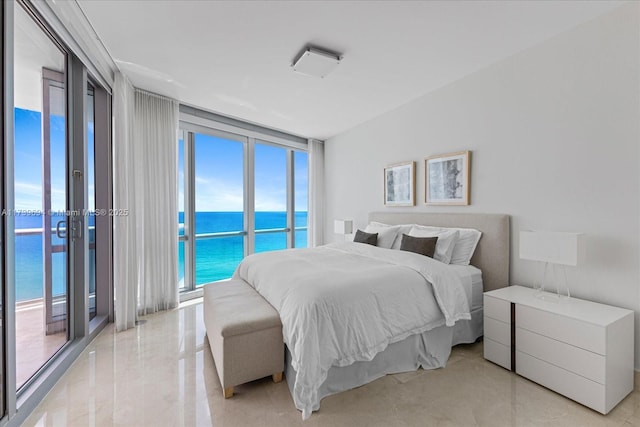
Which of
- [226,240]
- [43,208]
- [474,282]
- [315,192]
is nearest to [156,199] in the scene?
[43,208]

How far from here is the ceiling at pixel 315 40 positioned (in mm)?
1979

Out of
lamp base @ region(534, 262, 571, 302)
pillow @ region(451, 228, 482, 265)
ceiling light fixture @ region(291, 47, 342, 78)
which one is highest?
ceiling light fixture @ region(291, 47, 342, 78)

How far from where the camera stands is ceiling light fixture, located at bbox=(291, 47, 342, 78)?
247 cm

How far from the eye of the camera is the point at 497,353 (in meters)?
2.25

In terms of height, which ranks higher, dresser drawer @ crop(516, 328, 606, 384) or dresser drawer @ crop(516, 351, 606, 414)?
dresser drawer @ crop(516, 328, 606, 384)

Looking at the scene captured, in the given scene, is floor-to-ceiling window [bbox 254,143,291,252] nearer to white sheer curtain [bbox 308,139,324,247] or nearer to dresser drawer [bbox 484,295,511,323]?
white sheer curtain [bbox 308,139,324,247]

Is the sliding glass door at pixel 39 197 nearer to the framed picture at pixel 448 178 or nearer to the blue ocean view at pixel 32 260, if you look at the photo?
the blue ocean view at pixel 32 260

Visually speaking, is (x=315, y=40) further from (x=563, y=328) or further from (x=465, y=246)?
(x=563, y=328)

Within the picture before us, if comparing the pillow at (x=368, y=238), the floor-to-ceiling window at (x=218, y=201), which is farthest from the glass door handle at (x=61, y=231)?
the pillow at (x=368, y=238)

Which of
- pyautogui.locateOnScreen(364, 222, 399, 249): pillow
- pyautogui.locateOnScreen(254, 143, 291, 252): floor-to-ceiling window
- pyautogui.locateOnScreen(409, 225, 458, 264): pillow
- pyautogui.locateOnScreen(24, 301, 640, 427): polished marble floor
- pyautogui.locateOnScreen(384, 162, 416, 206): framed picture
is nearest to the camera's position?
pyautogui.locateOnScreen(24, 301, 640, 427): polished marble floor

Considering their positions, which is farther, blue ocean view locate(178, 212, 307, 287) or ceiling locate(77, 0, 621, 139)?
blue ocean view locate(178, 212, 307, 287)

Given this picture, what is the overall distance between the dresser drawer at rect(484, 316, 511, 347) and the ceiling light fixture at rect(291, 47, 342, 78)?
8.56ft

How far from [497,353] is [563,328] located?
0.55 meters

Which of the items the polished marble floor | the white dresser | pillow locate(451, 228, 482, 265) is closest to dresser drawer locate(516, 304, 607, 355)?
the white dresser
